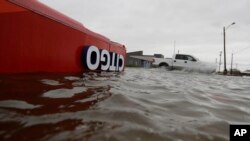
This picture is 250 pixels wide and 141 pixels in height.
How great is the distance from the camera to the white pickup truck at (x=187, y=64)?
715 inches

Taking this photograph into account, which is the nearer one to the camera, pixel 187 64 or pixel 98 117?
pixel 98 117

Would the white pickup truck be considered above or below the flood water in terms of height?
above

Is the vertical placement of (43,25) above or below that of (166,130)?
above

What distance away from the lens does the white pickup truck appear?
1817 centimetres

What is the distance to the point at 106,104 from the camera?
2449mm

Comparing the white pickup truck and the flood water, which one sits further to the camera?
the white pickup truck

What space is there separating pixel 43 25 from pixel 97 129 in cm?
265

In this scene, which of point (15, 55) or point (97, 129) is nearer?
point (97, 129)

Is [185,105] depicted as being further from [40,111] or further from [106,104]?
[40,111]

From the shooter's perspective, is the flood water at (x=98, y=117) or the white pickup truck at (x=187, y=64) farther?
the white pickup truck at (x=187, y=64)

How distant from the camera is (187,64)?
1861cm

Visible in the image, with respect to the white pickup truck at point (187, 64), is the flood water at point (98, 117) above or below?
below

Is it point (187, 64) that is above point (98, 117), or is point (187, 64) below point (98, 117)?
above

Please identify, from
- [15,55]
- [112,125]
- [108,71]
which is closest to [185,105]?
[112,125]
